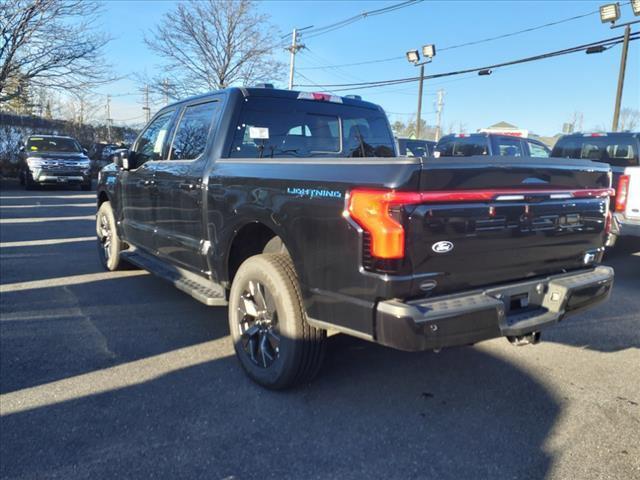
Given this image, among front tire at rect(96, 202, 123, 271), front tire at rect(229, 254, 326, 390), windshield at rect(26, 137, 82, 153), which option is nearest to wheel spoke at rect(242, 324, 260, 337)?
front tire at rect(229, 254, 326, 390)

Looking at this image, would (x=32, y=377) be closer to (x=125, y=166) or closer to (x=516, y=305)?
(x=125, y=166)

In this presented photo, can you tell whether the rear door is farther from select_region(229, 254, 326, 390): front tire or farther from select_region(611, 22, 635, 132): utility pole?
select_region(611, 22, 635, 132): utility pole

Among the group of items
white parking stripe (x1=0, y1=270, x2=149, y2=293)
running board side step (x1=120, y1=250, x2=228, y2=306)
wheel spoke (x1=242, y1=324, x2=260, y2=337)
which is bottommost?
white parking stripe (x1=0, y1=270, x2=149, y2=293)

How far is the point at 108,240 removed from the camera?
20.5 feet

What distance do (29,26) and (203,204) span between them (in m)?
17.5

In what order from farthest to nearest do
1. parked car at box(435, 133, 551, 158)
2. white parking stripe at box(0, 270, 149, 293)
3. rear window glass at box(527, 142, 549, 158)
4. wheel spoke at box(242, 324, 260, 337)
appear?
rear window glass at box(527, 142, 549, 158), parked car at box(435, 133, 551, 158), white parking stripe at box(0, 270, 149, 293), wheel spoke at box(242, 324, 260, 337)

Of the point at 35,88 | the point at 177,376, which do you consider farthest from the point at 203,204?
the point at 35,88

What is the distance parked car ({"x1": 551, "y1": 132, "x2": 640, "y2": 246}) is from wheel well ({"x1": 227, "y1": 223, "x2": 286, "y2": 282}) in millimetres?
4593

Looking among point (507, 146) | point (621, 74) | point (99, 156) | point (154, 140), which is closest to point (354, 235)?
point (154, 140)

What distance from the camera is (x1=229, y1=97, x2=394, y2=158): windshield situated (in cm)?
388

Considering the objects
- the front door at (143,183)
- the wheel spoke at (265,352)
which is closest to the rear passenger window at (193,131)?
the front door at (143,183)

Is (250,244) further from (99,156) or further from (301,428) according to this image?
(99,156)

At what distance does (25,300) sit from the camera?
505 centimetres

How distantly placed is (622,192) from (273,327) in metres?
5.69
